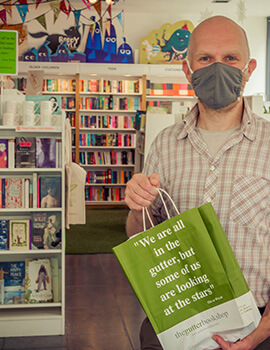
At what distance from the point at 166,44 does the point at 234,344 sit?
1030cm

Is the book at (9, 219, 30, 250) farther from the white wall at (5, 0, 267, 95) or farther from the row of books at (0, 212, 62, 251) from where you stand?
the white wall at (5, 0, 267, 95)

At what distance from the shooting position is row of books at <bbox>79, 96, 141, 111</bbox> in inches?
431

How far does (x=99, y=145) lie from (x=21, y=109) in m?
6.73

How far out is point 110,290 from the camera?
529 cm

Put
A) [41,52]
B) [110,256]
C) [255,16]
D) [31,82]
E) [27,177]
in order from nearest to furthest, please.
Result: [27,177]
[110,256]
[31,82]
[41,52]
[255,16]

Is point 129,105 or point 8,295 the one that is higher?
point 129,105

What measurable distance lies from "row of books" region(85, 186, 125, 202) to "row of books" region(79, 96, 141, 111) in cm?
174

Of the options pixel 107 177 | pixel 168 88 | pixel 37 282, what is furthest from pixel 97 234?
pixel 168 88

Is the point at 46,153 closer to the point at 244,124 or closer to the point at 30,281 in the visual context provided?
the point at 30,281

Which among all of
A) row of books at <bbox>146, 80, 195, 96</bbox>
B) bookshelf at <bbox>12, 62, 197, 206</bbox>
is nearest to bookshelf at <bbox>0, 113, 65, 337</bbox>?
bookshelf at <bbox>12, 62, 197, 206</bbox>

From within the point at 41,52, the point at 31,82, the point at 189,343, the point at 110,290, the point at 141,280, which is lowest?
the point at 110,290

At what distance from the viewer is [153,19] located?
37.7 ft

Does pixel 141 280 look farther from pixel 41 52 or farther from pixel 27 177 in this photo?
pixel 41 52

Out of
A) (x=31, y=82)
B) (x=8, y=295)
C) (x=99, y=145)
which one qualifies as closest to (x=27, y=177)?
(x=8, y=295)
